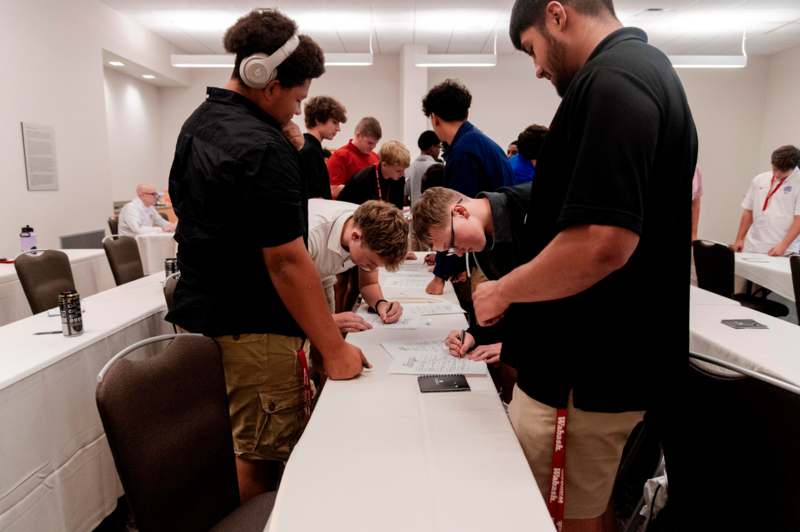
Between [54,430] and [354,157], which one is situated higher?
[354,157]

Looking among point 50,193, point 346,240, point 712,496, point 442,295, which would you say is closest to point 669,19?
point 442,295

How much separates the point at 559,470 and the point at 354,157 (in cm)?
302

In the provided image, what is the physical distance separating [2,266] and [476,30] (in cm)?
583

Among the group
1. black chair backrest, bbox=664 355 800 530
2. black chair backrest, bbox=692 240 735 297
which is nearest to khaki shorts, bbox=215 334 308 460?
black chair backrest, bbox=664 355 800 530

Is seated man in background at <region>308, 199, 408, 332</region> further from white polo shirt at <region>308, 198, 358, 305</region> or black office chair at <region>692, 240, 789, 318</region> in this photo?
black office chair at <region>692, 240, 789, 318</region>

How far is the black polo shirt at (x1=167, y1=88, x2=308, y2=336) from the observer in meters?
1.16

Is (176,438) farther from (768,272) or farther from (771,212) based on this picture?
(771,212)

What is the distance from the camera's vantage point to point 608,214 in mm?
773

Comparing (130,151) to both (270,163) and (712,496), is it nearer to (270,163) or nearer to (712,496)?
(270,163)

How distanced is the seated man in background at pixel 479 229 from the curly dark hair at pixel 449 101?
0.98 m

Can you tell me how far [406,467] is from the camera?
3.09ft

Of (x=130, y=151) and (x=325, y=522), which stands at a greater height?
(x=130, y=151)

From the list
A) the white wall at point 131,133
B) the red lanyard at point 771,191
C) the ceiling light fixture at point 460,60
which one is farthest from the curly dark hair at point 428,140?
the white wall at point 131,133

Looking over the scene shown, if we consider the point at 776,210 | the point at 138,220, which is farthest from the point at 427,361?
the point at 138,220
